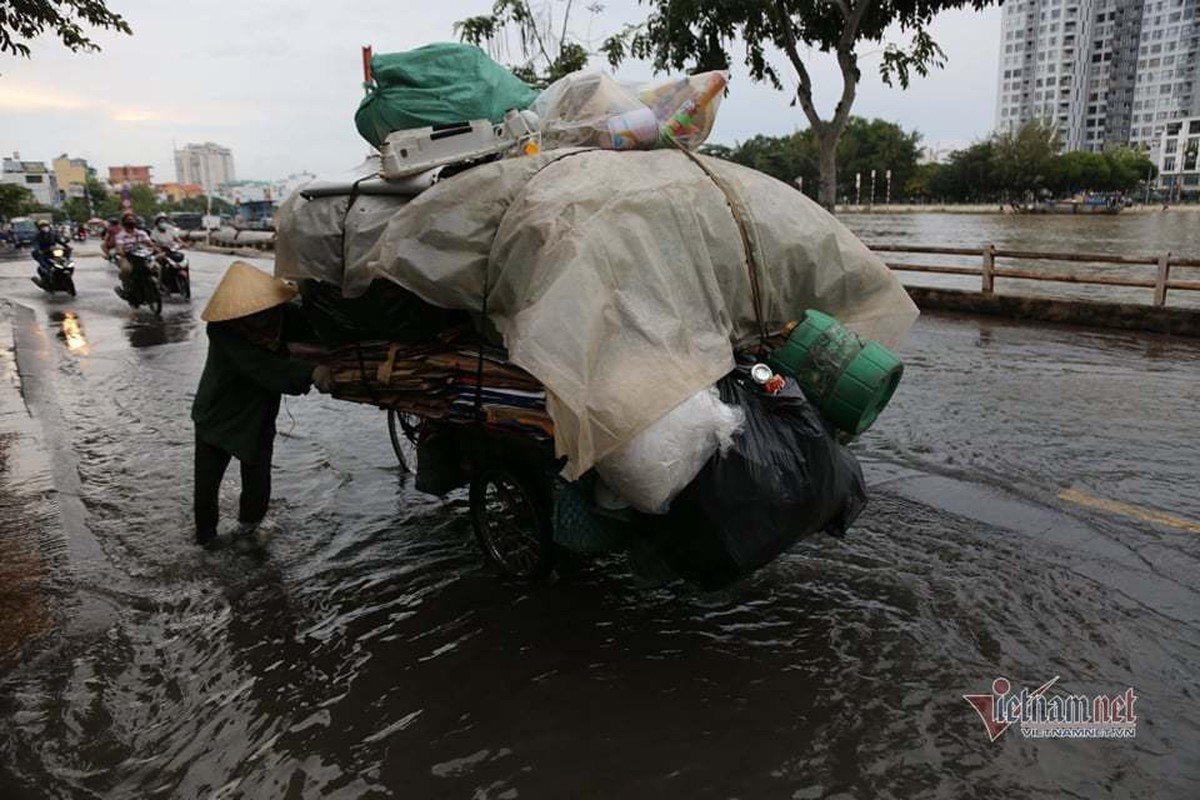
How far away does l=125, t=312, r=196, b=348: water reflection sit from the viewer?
449 inches

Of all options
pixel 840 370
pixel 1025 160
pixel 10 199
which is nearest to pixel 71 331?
pixel 840 370

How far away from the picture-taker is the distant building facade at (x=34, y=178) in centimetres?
11244

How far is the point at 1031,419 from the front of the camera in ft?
20.9

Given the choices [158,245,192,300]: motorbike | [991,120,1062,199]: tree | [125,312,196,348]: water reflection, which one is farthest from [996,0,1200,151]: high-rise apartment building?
[125,312,196,348]: water reflection

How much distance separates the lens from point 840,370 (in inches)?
119

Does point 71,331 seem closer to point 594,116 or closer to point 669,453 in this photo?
point 594,116

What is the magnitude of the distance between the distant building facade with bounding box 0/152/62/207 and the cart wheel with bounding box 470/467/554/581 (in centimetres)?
12844

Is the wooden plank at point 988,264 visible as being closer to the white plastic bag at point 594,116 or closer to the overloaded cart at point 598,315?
the overloaded cart at point 598,315

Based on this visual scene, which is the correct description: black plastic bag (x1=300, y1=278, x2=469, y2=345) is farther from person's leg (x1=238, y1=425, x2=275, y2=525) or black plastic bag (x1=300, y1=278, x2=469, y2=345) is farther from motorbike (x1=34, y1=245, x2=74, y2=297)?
motorbike (x1=34, y1=245, x2=74, y2=297)

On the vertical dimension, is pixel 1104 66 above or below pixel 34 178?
above

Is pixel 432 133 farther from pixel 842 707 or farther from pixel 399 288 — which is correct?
pixel 842 707

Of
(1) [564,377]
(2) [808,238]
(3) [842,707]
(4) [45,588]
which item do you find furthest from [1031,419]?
(4) [45,588]

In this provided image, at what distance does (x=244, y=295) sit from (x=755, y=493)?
2.50 m

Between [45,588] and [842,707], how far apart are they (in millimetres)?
3666
